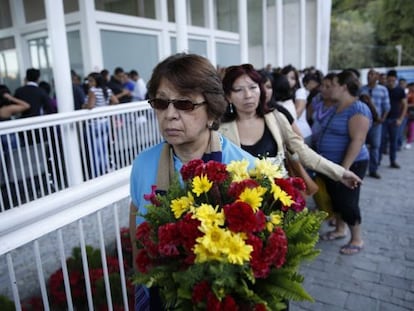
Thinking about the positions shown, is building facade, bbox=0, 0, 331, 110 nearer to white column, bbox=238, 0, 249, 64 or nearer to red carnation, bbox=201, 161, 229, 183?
white column, bbox=238, 0, 249, 64

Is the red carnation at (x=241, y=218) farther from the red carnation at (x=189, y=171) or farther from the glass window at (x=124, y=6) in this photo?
the glass window at (x=124, y=6)

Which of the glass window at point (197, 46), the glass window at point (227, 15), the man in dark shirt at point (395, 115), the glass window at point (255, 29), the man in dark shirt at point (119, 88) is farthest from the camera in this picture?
the glass window at point (255, 29)

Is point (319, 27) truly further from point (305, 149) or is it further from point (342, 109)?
point (305, 149)

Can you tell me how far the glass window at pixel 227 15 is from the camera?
14422 mm

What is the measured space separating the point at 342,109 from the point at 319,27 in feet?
50.2

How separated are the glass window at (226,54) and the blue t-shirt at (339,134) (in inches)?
384

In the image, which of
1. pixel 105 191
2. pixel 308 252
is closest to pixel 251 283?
pixel 308 252

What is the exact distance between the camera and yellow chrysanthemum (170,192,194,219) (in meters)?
1.09

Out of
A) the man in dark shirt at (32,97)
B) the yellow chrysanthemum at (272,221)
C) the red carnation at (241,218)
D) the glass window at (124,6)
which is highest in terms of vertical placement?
the glass window at (124,6)

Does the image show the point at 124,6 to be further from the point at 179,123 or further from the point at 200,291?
the point at 200,291

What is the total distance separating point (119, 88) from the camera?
7859 mm

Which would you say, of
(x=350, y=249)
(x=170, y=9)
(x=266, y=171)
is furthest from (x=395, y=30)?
(x=266, y=171)

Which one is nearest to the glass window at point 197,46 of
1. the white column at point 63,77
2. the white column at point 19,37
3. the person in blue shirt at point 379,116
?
the white column at point 19,37

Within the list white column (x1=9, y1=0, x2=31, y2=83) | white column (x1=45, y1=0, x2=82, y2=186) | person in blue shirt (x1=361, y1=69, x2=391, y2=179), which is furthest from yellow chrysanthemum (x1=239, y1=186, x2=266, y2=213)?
white column (x1=9, y1=0, x2=31, y2=83)
